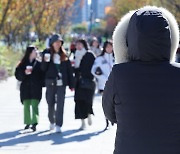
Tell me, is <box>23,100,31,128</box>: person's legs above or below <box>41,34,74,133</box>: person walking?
below

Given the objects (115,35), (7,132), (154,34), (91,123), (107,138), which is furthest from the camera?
(91,123)

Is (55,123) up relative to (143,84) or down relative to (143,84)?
down

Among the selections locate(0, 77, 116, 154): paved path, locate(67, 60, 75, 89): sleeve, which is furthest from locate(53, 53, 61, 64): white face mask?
locate(0, 77, 116, 154): paved path

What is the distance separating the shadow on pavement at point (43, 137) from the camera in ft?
28.3

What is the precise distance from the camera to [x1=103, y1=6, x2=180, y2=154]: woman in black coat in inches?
107

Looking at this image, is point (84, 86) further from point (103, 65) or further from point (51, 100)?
point (51, 100)

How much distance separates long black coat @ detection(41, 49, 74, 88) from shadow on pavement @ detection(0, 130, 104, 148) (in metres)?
0.91

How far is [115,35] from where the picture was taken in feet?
9.58

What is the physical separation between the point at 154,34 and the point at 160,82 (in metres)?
0.25

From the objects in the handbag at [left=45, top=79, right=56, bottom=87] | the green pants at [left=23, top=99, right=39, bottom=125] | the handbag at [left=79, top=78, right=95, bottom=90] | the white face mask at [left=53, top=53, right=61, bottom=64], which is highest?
the white face mask at [left=53, top=53, right=61, bottom=64]

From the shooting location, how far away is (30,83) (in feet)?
31.8

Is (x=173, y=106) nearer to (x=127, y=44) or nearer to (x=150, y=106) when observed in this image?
(x=150, y=106)

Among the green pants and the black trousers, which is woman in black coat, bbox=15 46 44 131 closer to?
the green pants

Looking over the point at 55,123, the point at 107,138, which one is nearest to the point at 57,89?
the point at 55,123
